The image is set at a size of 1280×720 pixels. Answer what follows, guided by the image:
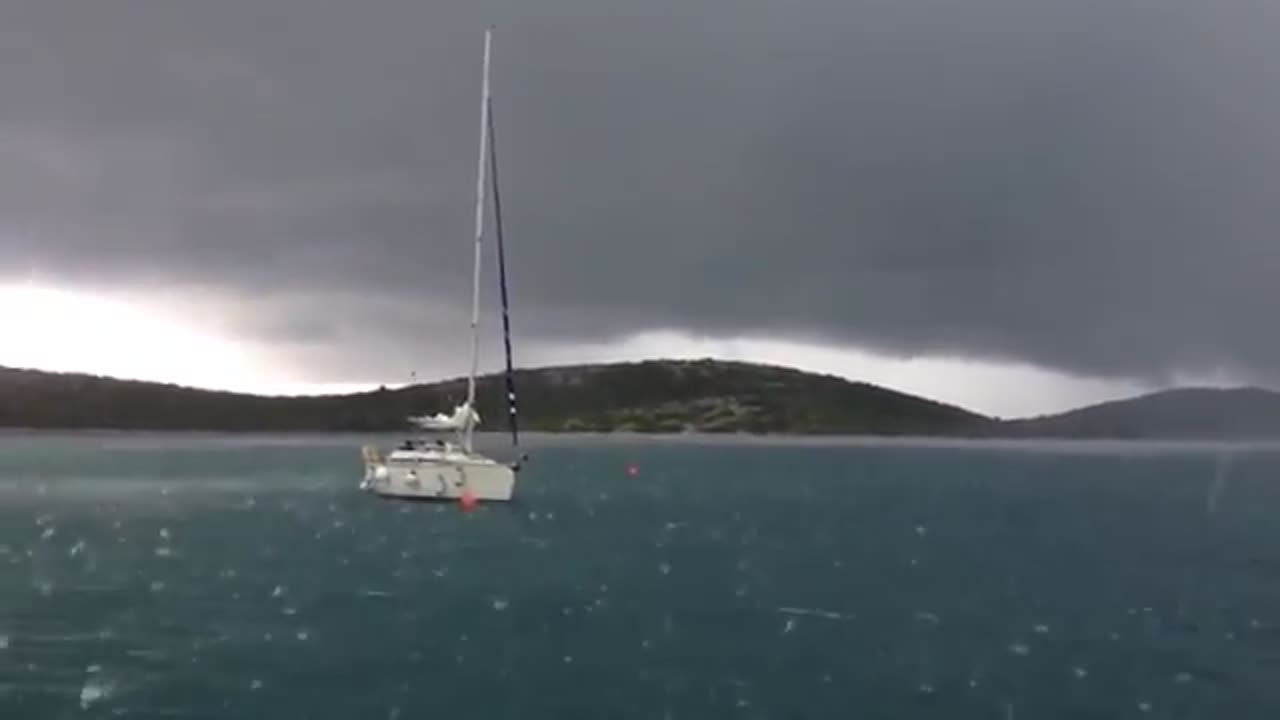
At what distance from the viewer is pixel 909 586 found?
232 ft

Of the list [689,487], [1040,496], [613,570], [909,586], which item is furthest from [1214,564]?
[689,487]

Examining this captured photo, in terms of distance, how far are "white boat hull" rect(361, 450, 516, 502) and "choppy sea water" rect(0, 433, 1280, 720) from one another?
478 centimetres

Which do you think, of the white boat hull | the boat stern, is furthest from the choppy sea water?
the boat stern

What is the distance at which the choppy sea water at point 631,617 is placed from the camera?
42656 mm

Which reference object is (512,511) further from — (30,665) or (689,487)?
(30,665)

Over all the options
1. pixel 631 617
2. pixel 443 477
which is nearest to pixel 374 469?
pixel 443 477

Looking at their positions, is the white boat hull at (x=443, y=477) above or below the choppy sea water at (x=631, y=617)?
above

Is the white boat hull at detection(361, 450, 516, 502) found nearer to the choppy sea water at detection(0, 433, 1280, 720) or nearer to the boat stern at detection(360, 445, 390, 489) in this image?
the boat stern at detection(360, 445, 390, 489)

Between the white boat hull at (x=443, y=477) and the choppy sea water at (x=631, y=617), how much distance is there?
478 cm

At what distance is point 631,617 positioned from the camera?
58.1m

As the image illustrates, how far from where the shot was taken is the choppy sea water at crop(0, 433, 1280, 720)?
42.7 metres

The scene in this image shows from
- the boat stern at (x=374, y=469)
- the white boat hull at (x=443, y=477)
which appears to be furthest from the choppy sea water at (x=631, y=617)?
the boat stern at (x=374, y=469)

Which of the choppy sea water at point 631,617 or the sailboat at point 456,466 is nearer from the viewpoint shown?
the choppy sea water at point 631,617

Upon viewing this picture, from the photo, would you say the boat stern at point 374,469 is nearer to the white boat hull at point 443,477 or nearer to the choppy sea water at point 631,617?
the white boat hull at point 443,477
